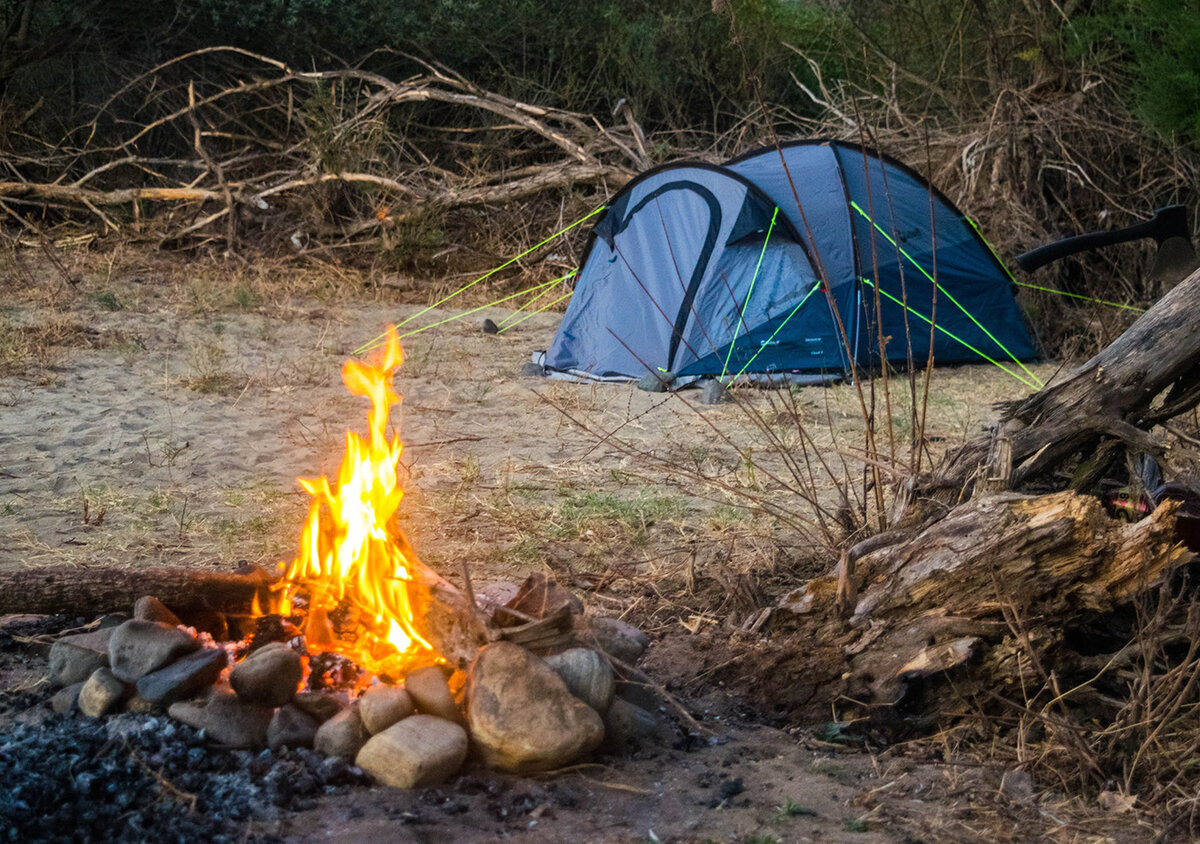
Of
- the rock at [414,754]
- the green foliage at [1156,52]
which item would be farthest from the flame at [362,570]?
the green foliage at [1156,52]

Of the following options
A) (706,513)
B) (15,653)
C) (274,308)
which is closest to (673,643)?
(706,513)

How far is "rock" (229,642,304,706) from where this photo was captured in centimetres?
266

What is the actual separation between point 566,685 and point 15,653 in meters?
1.58

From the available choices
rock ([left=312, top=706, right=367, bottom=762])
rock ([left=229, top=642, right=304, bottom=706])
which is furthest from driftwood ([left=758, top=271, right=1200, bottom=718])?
rock ([left=229, top=642, right=304, bottom=706])

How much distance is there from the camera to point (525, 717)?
101 inches

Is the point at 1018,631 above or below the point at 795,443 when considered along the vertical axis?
above

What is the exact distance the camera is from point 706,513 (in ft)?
15.7

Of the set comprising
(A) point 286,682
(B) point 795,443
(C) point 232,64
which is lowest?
(B) point 795,443

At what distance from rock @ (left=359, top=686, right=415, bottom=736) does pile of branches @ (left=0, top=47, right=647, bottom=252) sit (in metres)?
8.44

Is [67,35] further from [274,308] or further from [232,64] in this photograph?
[274,308]

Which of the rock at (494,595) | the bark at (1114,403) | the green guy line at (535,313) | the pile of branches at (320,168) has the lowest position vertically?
the green guy line at (535,313)

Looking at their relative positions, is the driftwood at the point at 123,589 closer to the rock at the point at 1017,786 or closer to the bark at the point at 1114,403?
the rock at the point at 1017,786

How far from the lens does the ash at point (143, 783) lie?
7.47ft

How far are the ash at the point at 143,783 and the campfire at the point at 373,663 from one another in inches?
2.5
